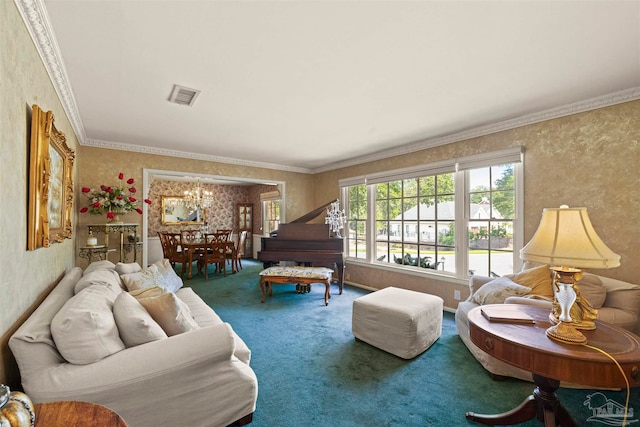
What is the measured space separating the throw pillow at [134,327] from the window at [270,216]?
21.5 ft

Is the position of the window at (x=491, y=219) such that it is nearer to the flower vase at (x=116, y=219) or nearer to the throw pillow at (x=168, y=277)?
the throw pillow at (x=168, y=277)

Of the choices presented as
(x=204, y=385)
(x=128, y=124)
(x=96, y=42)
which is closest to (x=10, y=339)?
(x=204, y=385)

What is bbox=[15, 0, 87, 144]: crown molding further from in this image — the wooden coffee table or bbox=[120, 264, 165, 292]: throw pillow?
the wooden coffee table

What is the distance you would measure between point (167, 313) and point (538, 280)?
3.16 m

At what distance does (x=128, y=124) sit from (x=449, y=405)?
4.34m

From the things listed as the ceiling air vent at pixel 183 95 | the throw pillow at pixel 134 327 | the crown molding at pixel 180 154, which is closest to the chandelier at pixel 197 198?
the crown molding at pixel 180 154

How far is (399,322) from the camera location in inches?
103

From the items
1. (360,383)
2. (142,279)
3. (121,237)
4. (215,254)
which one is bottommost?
(360,383)

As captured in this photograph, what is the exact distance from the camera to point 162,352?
4.93 ft

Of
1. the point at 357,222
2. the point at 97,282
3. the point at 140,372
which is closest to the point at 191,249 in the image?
the point at 357,222

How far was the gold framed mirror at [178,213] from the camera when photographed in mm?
8086

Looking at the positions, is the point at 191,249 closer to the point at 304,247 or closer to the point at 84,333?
the point at 304,247

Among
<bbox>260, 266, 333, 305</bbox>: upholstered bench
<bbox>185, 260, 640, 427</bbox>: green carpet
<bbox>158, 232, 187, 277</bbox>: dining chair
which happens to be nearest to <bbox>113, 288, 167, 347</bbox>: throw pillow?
<bbox>185, 260, 640, 427</bbox>: green carpet

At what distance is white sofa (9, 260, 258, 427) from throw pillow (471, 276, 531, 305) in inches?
85.6
